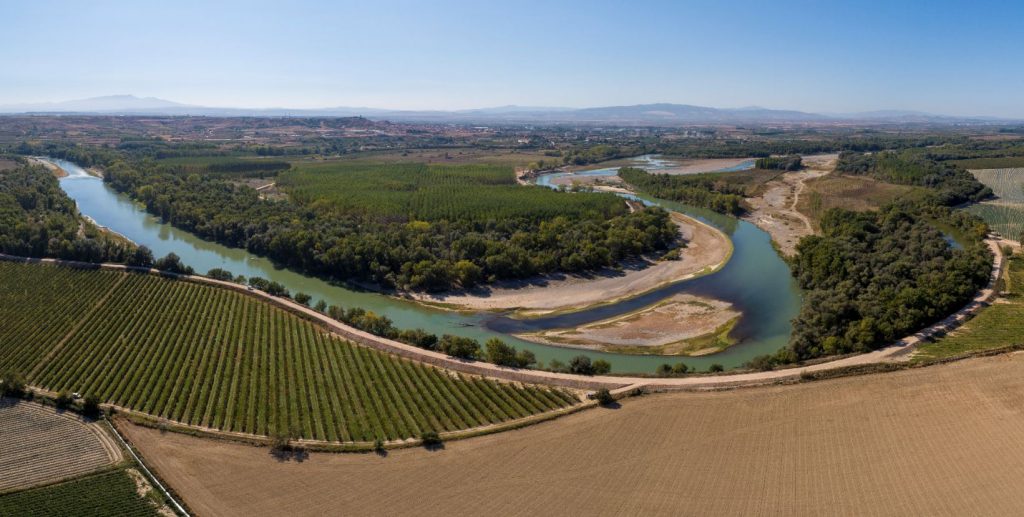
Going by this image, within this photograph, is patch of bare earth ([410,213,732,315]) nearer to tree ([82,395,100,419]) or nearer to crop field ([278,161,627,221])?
crop field ([278,161,627,221])

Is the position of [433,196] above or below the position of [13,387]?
above

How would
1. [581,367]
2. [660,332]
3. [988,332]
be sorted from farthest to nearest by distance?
[660,332] < [988,332] < [581,367]

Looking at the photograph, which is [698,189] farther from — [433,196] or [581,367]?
[581,367]

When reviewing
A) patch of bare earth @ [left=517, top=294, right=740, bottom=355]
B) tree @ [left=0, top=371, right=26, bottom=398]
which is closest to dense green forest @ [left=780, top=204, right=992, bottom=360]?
patch of bare earth @ [left=517, top=294, right=740, bottom=355]

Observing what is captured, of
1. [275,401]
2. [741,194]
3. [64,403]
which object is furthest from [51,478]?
[741,194]

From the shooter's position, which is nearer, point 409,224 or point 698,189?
point 409,224

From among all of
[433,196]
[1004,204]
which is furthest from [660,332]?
[1004,204]
